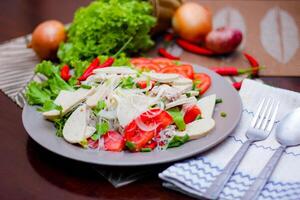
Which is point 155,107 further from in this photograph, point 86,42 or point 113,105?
point 86,42

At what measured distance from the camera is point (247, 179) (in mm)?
893

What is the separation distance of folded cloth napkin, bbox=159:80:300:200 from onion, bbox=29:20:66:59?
0.68m

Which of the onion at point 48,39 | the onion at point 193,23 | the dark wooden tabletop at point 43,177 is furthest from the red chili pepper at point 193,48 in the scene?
the dark wooden tabletop at point 43,177

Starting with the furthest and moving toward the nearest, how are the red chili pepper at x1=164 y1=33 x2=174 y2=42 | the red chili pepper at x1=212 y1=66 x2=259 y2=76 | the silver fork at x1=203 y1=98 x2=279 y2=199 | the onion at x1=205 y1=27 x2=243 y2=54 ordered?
the red chili pepper at x1=164 y1=33 x2=174 y2=42, the onion at x1=205 y1=27 x2=243 y2=54, the red chili pepper at x1=212 y1=66 x2=259 y2=76, the silver fork at x1=203 y1=98 x2=279 y2=199

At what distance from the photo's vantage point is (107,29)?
1427 mm

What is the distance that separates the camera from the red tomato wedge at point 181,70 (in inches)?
47.7

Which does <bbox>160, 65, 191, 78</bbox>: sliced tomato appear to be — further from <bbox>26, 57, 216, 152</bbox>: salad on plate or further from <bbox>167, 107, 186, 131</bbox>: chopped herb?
<bbox>167, 107, 186, 131</bbox>: chopped herb

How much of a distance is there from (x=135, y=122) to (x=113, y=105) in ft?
0.30

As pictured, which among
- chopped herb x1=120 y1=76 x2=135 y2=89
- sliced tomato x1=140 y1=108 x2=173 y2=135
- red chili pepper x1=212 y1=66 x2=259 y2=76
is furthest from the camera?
red chili pepper x1=212 y1=66 x2=259 y2=76

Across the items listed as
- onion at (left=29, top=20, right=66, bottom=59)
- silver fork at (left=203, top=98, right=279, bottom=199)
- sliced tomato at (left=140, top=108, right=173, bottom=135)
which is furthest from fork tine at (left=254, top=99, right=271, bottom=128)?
onion at (left=29, top=20, right=66, bottom=59)

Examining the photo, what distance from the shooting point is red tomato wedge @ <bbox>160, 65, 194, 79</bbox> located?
3.97 feet

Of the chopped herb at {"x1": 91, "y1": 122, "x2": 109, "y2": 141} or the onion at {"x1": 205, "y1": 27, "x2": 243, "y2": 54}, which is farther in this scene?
the onion at {"x1": 205, "y1": 27, "x2": 243, "y2": 54}

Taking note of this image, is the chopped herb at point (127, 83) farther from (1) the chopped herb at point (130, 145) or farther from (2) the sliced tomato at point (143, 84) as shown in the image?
(1) the chopped herb at point (130, 145)

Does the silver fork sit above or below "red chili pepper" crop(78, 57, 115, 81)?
above
